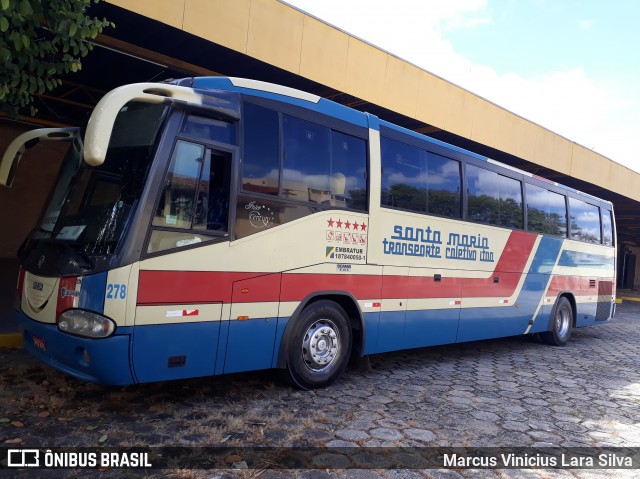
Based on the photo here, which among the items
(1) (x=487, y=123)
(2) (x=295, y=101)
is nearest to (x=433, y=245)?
(2) (x=295, y=101)

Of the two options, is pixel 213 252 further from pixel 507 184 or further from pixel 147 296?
pixel 507 184

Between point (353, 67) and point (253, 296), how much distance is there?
604 centimetres

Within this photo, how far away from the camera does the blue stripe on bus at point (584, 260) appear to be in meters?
9.87

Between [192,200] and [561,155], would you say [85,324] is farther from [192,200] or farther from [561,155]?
[561,155]

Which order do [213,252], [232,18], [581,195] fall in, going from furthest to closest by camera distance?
[581,195]
[232,18]
[213,252]

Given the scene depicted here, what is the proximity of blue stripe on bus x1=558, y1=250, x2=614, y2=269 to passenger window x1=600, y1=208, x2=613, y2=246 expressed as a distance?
1.31 feet

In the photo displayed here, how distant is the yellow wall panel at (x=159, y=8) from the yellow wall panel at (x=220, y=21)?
0.12 m

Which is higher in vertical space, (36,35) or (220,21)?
(220,21)

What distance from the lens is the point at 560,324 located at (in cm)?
1010

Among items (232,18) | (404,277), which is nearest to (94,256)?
(404,277)

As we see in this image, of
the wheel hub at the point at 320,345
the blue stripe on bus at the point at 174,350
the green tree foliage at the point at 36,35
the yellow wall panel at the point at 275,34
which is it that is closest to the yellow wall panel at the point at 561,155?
the yellow wall panel at the point at 275,34

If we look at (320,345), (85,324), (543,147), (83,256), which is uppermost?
(543,147)

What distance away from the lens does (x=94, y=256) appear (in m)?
3.88

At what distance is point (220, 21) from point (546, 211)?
707cm
